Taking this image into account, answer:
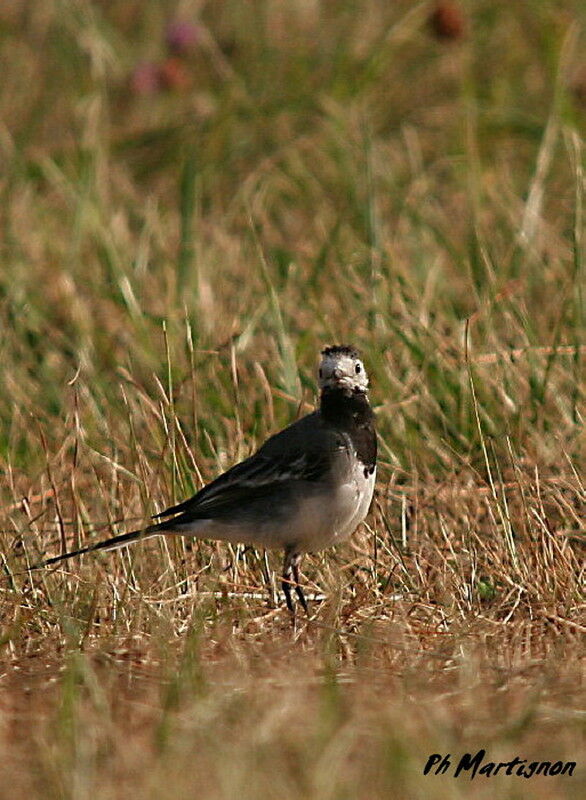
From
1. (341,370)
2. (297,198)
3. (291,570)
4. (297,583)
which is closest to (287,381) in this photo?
(341,370)

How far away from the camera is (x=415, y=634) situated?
441cm

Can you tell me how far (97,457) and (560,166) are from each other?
3.78m

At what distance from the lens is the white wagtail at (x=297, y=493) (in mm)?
4770

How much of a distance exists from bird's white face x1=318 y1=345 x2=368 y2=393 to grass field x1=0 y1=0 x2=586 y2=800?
1.33 feet

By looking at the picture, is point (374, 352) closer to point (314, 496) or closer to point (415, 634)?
point (314, 496)

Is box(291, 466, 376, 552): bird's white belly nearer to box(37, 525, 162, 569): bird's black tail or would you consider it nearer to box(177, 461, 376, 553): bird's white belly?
box(177, 461, 376, 553): bird's white belly

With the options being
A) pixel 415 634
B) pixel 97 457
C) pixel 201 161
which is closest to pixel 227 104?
pixel 201 161

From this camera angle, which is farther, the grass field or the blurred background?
the blurred background

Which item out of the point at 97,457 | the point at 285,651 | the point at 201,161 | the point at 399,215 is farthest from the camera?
the point at 201,161

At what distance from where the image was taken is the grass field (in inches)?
144

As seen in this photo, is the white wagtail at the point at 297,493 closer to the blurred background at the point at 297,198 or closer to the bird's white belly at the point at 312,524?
the bird's white belly at the point at 312,524

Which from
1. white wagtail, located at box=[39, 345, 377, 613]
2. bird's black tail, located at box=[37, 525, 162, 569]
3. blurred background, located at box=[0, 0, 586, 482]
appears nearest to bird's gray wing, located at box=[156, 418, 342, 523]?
white wagtail, located at box=[39, 345, 377, 613]

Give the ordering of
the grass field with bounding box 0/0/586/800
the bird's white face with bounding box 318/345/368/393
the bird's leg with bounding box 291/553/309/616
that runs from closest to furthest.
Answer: the grass field with bounding box 0/0/586/800
the bird's leg with bounding box 291/553/309/616
the bird's white face with bounding box 318/345/368/393

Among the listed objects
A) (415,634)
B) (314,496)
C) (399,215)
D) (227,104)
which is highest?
(227,104)
